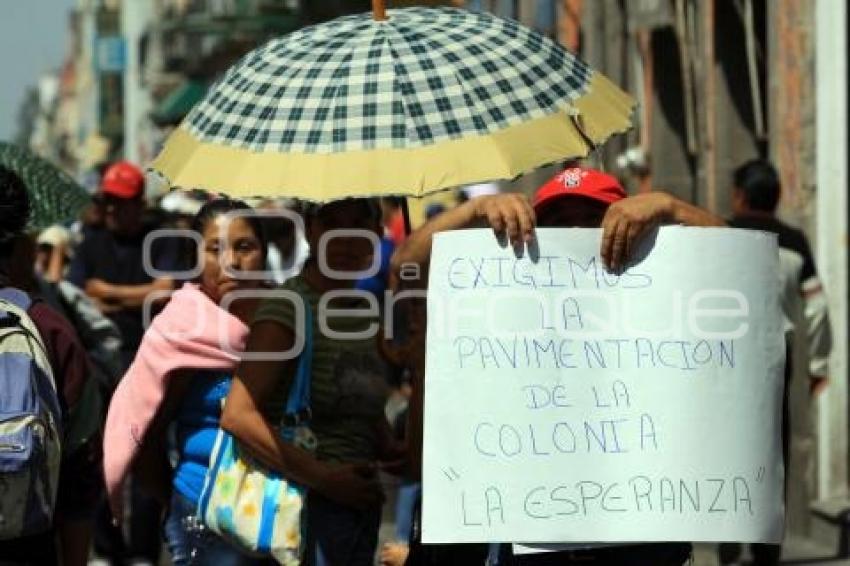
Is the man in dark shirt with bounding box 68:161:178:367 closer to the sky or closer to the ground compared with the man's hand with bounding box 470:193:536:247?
closer to the ground

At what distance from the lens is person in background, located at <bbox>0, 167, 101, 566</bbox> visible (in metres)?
5.82

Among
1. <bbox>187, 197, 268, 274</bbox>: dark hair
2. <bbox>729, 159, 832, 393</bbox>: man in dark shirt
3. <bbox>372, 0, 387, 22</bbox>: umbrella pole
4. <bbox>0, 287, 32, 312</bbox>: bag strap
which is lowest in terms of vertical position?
<bbox>729, 159, 832, 393</bbox>: man in dark shirt

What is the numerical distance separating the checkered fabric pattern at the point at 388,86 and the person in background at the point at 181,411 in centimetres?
67

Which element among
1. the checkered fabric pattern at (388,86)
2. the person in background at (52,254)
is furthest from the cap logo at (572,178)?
the person in background at (52,254)

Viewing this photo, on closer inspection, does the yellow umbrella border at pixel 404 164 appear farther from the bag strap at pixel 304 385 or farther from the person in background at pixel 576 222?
the bag strap at pixel 304 385

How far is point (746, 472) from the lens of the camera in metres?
5.19

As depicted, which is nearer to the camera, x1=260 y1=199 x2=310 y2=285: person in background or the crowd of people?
the crowd of people

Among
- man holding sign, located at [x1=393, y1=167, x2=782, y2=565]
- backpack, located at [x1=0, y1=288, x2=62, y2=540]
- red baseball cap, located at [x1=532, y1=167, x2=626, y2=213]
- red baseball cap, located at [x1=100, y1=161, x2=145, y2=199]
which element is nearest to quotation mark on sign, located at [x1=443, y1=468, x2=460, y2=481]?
man holding sign, located at [x1=393, y1=167, x2=782, y2=565]

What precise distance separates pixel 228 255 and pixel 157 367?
42cm

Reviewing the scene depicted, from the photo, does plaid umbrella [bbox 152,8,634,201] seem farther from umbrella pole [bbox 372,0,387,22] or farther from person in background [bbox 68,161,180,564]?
person in background [bbox 68,161,180,564]

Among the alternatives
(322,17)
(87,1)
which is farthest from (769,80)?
(87,1)

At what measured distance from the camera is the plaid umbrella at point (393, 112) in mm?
5871

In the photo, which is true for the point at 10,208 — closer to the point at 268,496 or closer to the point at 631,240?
the point at 268,496

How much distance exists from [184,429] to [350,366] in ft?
1.92
